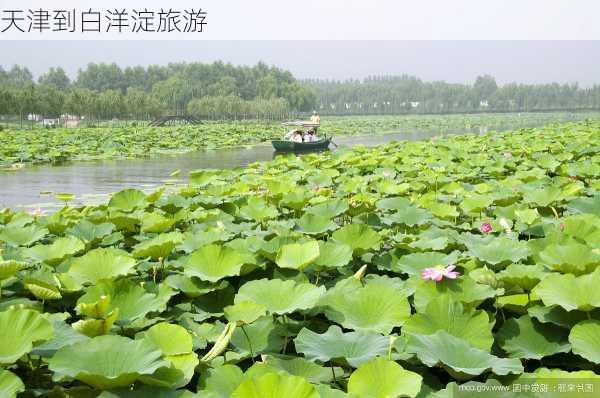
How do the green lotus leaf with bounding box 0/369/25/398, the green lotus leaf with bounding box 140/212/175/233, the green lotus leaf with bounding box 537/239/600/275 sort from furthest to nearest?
the green lotus leaf with bounding box 140/212/175/233 < the green lotus leaf with bounding box 537/239/600/275 < the green lotus leaf with bounding box 0/369/25/398

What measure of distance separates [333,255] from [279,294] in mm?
437

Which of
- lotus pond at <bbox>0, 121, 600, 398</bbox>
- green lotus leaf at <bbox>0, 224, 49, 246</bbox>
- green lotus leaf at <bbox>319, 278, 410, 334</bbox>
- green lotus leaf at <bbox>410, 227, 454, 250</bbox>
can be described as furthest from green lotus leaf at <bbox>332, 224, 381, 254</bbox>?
green lotus leaf at <bbox>0, 224, 49, 246</bbox>

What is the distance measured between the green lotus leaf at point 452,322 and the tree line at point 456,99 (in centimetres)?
10173

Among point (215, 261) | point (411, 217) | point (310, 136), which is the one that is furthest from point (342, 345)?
point (310, 136)

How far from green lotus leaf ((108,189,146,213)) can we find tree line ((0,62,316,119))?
118ft

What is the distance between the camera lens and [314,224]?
266cm

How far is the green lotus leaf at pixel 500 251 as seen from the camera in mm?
2002

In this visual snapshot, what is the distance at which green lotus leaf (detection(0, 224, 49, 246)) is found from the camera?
247 centimetres

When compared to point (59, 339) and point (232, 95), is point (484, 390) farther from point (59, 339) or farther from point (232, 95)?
point (232, 95)

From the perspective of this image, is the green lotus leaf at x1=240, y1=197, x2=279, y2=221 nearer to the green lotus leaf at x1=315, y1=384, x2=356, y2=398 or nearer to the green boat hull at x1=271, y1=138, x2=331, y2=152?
the green lotus leaf at x1=315, y1=384, x2=356, y2=398

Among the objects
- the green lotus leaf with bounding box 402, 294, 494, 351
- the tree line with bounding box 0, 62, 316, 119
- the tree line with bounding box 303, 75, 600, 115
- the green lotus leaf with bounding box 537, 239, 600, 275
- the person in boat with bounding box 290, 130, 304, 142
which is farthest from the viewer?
the tree line with bounding box 303, 75, 600, 115

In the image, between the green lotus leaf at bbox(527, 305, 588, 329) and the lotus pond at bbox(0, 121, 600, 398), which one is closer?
the lotus pond at bbox(0, 121, 600, 398)

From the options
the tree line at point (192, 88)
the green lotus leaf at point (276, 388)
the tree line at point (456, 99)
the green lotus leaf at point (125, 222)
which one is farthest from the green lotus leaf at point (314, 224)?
the tree line at point (456, 99)

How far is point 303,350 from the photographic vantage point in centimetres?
138
